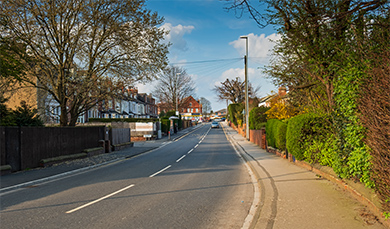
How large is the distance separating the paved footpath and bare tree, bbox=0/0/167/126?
13.2 metres

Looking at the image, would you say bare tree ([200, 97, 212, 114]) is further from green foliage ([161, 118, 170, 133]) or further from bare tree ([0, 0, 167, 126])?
bare tree ([0, 0, 167, 126])

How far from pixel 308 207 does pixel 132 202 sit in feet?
13.3

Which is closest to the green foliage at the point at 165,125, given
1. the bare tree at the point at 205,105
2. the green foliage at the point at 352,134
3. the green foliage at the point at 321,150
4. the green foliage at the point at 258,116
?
the green foliage at the point at 258,116

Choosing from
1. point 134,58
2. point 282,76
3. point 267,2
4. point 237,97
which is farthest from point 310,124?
point 237,97

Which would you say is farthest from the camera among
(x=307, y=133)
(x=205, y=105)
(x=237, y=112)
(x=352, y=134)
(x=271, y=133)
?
(x=205, y=105)

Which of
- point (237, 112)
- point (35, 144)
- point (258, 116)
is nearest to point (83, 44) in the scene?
point (35, 144)

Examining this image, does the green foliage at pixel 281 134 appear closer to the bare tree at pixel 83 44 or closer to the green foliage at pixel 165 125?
the bare tree at pixel 83 44

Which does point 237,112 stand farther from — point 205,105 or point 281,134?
point 205,105

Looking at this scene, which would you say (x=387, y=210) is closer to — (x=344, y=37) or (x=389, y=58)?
(x=389, y=58)

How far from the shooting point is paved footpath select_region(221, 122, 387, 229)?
5223mm

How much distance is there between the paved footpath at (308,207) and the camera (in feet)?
17.1

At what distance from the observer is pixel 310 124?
436 inches

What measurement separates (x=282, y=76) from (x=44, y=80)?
1393 centimetres

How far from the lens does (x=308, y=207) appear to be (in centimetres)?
626
